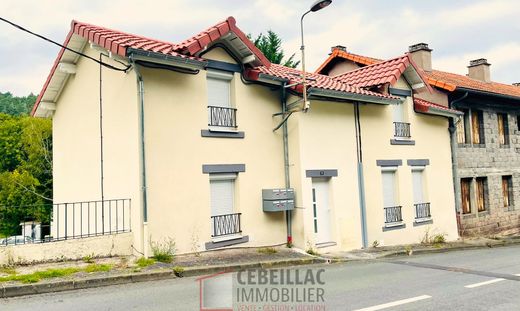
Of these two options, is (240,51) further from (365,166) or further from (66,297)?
(66,297)

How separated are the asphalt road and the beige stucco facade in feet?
7.47

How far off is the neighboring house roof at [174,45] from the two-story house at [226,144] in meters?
0.04

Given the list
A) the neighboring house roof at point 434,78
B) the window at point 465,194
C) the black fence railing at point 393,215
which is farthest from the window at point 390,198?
the neighboring house roof at point 434,78

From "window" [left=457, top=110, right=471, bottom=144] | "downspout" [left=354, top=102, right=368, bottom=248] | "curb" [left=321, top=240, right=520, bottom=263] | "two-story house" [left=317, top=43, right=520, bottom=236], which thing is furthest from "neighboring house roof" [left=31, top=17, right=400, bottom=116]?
"window" [left=457, top=110, right=471, bottom=144]

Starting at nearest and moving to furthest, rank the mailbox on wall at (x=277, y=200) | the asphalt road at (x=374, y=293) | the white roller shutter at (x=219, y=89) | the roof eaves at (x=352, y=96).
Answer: the asphalt road at (x=374, y=293) < the white roller shutter at (x=219, y=89) < the mailbox on wall at (x=277, y=200) < the roof eaves at (x=352, y=96)

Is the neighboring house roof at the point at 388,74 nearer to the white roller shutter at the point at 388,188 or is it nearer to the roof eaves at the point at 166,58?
the white roller shutter at the point at 388,188

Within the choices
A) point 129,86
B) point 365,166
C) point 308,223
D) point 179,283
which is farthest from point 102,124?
point 365,166

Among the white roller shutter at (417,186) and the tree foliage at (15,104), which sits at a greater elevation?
the tree foliage at (15,104)

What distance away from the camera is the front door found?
470 inches

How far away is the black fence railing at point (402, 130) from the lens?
1445cm

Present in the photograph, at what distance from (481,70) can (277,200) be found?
16.2 metres

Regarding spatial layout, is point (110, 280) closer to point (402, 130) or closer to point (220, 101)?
point (220, 101)

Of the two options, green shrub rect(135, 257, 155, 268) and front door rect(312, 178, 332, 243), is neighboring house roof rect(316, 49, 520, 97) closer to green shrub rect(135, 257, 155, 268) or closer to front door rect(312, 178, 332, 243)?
front door rect(312, 178, 332, 243)

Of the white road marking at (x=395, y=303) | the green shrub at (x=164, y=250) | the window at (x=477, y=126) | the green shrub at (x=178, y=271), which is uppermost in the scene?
the window at (x=477, y=126)
